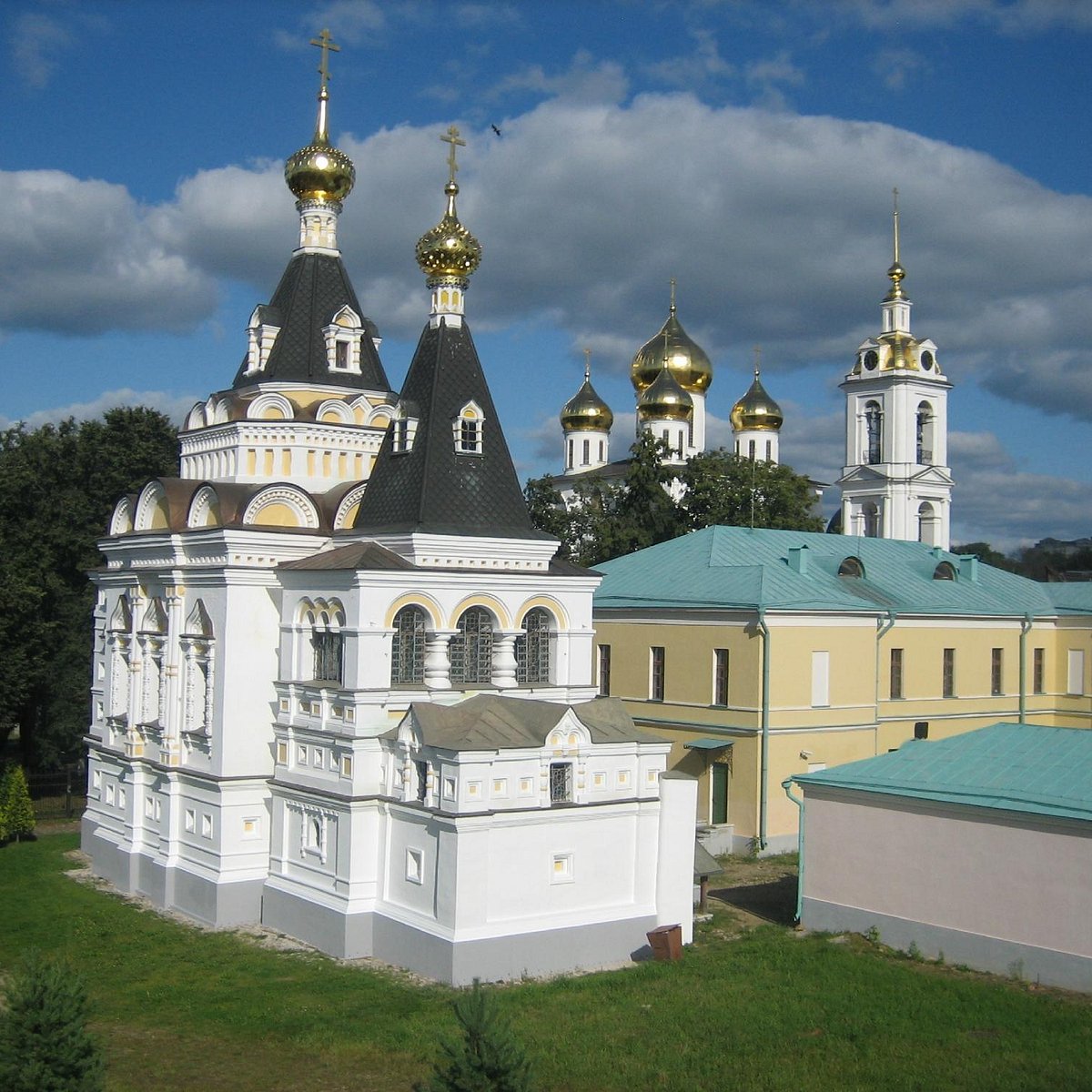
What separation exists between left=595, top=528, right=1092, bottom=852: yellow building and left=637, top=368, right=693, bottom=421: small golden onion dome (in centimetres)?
2349

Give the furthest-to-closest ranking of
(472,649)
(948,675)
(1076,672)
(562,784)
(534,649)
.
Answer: (1076,672), (948,675), (534,649), (472,649), (562,784)

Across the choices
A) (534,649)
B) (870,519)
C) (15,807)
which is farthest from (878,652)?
(870,519)

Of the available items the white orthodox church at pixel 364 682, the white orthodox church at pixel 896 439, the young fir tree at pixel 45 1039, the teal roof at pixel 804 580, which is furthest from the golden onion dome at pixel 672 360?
the young fir tree at pixel 45 1039

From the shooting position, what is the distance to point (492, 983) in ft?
51.9

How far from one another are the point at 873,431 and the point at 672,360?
1450 cm

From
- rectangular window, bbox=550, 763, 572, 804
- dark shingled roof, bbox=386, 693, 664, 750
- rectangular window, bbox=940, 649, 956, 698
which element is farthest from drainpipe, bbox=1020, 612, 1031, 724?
rectangular window, bbox=550, 763, 572, 804

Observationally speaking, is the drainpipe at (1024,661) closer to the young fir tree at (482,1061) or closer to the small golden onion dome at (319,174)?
the small golden onion dome at (319,174)

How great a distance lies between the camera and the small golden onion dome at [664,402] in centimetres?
5459

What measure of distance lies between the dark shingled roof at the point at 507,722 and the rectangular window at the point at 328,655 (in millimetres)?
1632

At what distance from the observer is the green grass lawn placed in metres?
12.9

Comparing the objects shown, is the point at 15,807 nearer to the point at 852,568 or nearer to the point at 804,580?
the point at 804,580

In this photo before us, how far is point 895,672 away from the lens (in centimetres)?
2747

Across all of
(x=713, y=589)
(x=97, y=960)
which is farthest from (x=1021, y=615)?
(x=97, y=960)

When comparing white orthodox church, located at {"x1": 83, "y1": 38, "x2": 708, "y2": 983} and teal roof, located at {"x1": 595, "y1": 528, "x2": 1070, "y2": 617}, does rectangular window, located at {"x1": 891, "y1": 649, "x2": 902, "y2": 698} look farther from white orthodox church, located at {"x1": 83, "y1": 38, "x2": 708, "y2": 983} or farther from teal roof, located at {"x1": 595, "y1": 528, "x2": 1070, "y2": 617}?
white orthodox church, located at {"x1": 83, "y1": 38, "x2": 708, "y2": 983}
